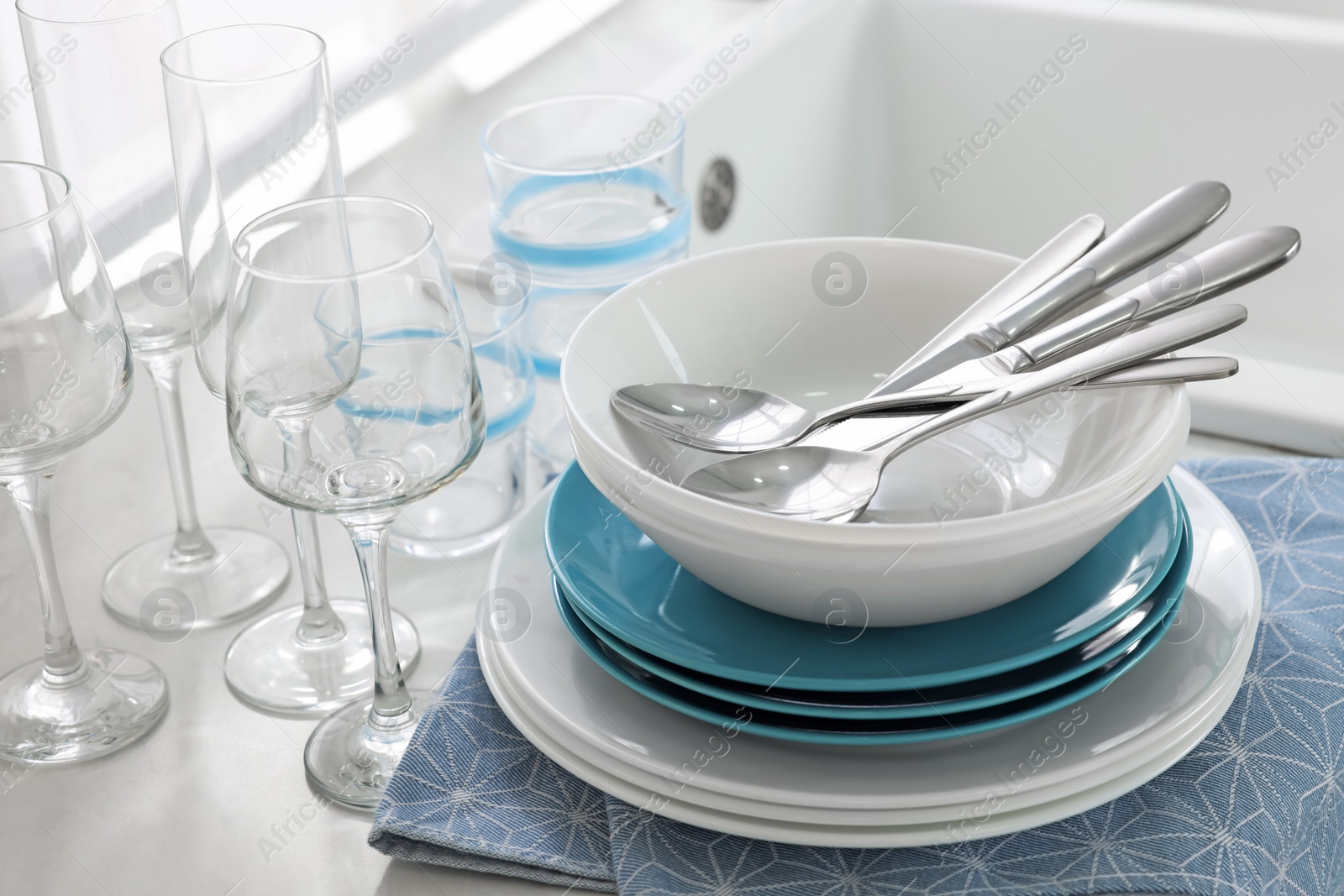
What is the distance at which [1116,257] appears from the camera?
555mm

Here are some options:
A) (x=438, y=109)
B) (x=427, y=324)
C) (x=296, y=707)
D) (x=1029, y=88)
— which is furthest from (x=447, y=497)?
(x=1029, y=88)

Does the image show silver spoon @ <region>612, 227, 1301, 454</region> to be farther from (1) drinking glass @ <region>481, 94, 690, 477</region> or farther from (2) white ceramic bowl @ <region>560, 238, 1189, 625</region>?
(1) drinking glass @ <region>481, 94, 690, 477</region>

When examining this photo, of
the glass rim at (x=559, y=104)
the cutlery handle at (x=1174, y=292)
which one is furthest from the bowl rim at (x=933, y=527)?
the glass rim at (x=559, y=104)

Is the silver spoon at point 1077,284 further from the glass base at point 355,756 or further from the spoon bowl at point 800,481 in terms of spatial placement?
the glass base at point 355,756

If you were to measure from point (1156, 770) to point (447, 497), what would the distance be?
0.39m

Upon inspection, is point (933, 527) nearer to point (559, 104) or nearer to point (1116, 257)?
point (1116, 257)

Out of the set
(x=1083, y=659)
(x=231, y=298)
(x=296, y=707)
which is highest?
(x=231, y=298)

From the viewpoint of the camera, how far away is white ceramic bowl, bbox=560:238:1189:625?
408 mm

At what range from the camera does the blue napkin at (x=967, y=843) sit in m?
0.42

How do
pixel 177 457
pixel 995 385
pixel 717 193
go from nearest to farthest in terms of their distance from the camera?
pixel 995 385, pixel 177 457, pixel 717 193

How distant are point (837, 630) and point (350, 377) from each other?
0.66ft

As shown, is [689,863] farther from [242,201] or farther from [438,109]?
[438,109]

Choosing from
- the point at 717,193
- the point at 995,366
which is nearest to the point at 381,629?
the point at 995,366

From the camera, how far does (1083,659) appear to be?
436mm
